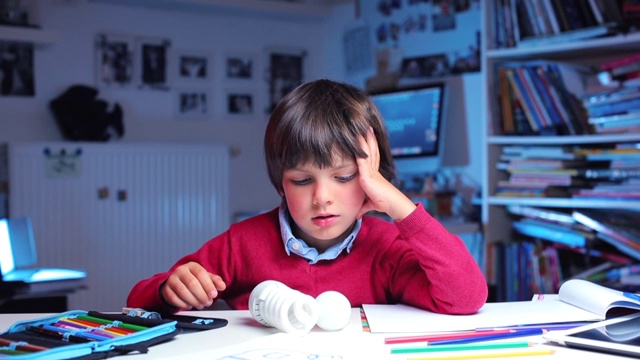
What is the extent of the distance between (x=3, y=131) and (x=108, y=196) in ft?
1.67

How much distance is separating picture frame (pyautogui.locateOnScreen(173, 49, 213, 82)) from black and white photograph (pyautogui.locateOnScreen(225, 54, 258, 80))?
91 mm

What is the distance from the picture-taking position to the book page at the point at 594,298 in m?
1.04

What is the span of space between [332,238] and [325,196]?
0.13 metres

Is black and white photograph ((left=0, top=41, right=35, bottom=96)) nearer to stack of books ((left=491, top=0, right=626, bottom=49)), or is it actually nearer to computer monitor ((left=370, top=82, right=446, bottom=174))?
computer monitor ((left=370, top=82, right=446, bottom=174))

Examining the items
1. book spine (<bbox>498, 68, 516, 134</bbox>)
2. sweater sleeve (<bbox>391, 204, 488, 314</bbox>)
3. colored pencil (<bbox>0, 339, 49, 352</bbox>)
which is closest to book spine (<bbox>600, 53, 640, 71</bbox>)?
book spine (<bbox>498, 68, 516, 134</bbox>)

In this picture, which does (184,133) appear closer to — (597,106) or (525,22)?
(525,22)

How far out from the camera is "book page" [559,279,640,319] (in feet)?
3.42

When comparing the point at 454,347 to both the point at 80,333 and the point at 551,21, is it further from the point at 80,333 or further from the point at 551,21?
the point at 551,21

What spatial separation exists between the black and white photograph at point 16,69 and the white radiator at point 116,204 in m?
0.27

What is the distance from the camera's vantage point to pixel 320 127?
1181 millimetres

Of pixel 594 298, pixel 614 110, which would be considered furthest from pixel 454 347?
pixel 614 110

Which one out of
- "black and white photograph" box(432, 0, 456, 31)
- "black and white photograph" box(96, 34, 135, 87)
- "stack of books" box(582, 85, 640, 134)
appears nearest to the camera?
"stack of books" box(582, 85, 640, 134)

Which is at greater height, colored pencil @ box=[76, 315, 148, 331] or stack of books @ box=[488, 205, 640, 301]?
colored pencil @ box=[76, 315, 148, 331]

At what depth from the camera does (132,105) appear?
3.49 metres
